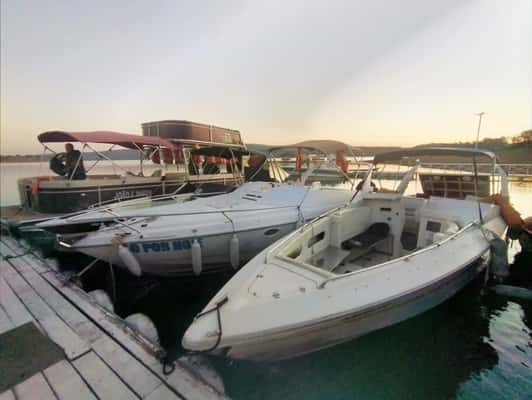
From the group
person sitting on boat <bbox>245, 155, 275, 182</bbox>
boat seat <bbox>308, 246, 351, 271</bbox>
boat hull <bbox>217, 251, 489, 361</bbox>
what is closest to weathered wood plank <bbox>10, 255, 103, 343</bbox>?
boat hull <bbox>217, 251, 489, 361</bbox>

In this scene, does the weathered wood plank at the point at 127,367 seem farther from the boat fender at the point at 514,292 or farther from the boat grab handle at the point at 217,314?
the boat fender at the point at 514,292

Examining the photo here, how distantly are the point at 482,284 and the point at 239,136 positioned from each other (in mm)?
13454

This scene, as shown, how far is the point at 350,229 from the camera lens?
12.3 ft

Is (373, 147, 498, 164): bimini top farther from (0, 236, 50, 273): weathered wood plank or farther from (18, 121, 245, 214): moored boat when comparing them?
(0, 236, 50, 273): weathered wood plank

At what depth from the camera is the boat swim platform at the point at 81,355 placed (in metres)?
1.85

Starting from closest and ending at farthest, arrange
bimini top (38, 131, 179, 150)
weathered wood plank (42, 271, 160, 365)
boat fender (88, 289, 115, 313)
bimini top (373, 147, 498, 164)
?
1. weathered wood plank (42, 271, 160, 365)
2. boat fender (88, 289, 115, 313)
3. bimini top (373, 147, 498, 164)
4. bimini top (38, 131, 179, 150)

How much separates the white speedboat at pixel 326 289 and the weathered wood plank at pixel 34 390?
3.83 feet

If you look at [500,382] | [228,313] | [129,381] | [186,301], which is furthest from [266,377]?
[500,382]

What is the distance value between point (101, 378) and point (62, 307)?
56.8 inches

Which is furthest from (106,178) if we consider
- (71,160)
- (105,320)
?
(105,320)

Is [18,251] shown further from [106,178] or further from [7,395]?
[7,395]

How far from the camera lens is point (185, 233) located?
3.52m

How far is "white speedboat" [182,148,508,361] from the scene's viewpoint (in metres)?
1.80

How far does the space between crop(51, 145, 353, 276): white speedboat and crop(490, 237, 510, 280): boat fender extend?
99.5 inches
